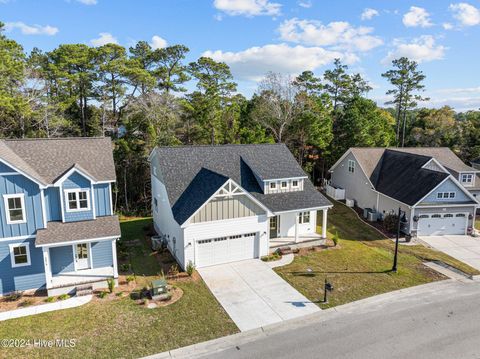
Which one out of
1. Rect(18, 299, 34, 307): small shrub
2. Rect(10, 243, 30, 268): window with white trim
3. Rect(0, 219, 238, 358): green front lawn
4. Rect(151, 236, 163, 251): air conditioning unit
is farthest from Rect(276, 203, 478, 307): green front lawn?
Rect(10, 243, 30, 268): window with white trim

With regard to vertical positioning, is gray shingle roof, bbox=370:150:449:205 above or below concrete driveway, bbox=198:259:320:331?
above

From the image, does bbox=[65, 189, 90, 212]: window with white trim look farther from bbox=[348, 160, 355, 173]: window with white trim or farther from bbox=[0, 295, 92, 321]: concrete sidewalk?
bbox=[348, 160, 355, 173]: window with white trim

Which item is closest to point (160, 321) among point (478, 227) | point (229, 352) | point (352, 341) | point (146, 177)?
point (229, 352)

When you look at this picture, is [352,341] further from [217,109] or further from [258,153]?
[217,109]

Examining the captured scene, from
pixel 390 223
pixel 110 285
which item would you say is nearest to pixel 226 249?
pixel 110 285

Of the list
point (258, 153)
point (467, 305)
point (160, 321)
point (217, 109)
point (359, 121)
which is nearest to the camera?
point (160, 321)

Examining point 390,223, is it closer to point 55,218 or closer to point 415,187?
point 415,187
